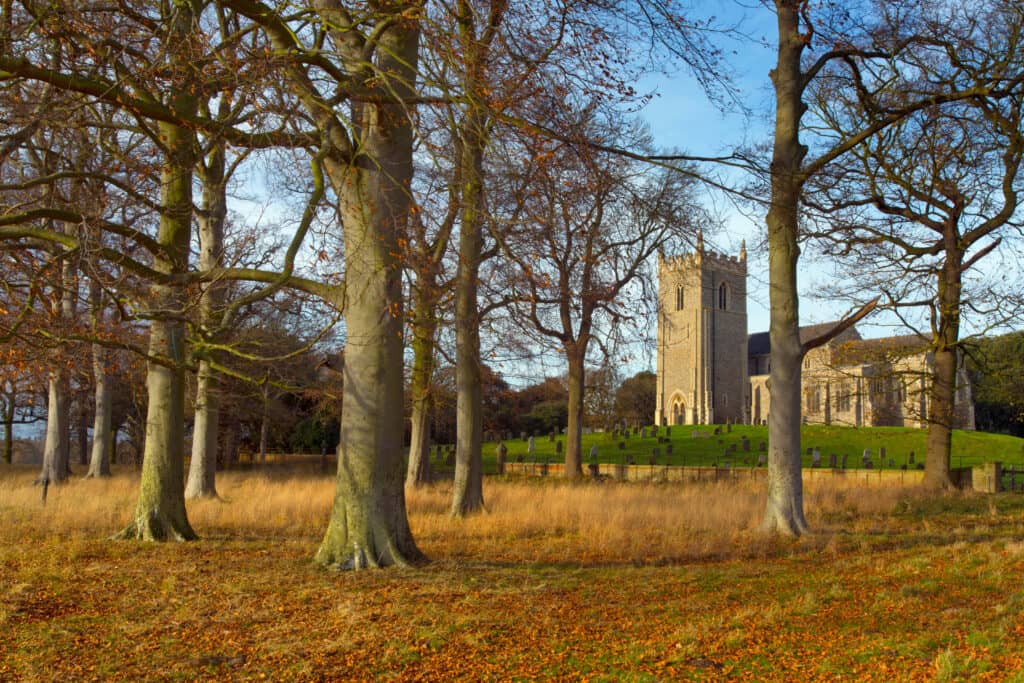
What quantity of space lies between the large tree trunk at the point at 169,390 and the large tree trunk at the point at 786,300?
7.36 metres

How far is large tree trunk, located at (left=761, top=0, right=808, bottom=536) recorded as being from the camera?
10.8m

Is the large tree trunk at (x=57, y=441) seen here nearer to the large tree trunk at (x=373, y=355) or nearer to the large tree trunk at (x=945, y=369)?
the large tree trunk at (x=373, y=355)

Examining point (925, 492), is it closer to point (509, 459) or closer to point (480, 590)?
point (480, 590)

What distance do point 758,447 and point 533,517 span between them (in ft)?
108

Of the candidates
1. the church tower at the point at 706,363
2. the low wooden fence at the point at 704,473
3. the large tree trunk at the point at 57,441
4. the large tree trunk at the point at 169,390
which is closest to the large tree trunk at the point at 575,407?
the low wooden fence at the point at 704,473

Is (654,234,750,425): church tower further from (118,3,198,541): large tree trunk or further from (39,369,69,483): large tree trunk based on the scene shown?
(118,3,198,541): large tree trunk

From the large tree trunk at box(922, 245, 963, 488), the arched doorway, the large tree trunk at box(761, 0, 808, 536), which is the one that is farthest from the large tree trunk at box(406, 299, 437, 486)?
the arched doorway

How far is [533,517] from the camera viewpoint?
11891 millimetres

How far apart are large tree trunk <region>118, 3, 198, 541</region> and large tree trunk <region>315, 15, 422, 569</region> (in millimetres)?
2644

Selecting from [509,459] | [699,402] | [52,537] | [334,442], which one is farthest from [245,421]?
[699,402]

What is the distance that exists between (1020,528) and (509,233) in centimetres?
869

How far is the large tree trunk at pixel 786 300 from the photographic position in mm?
10844

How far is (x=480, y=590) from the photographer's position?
273 inches

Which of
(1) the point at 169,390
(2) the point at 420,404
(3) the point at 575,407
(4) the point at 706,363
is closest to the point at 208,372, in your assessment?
(1) the point at 169,390
